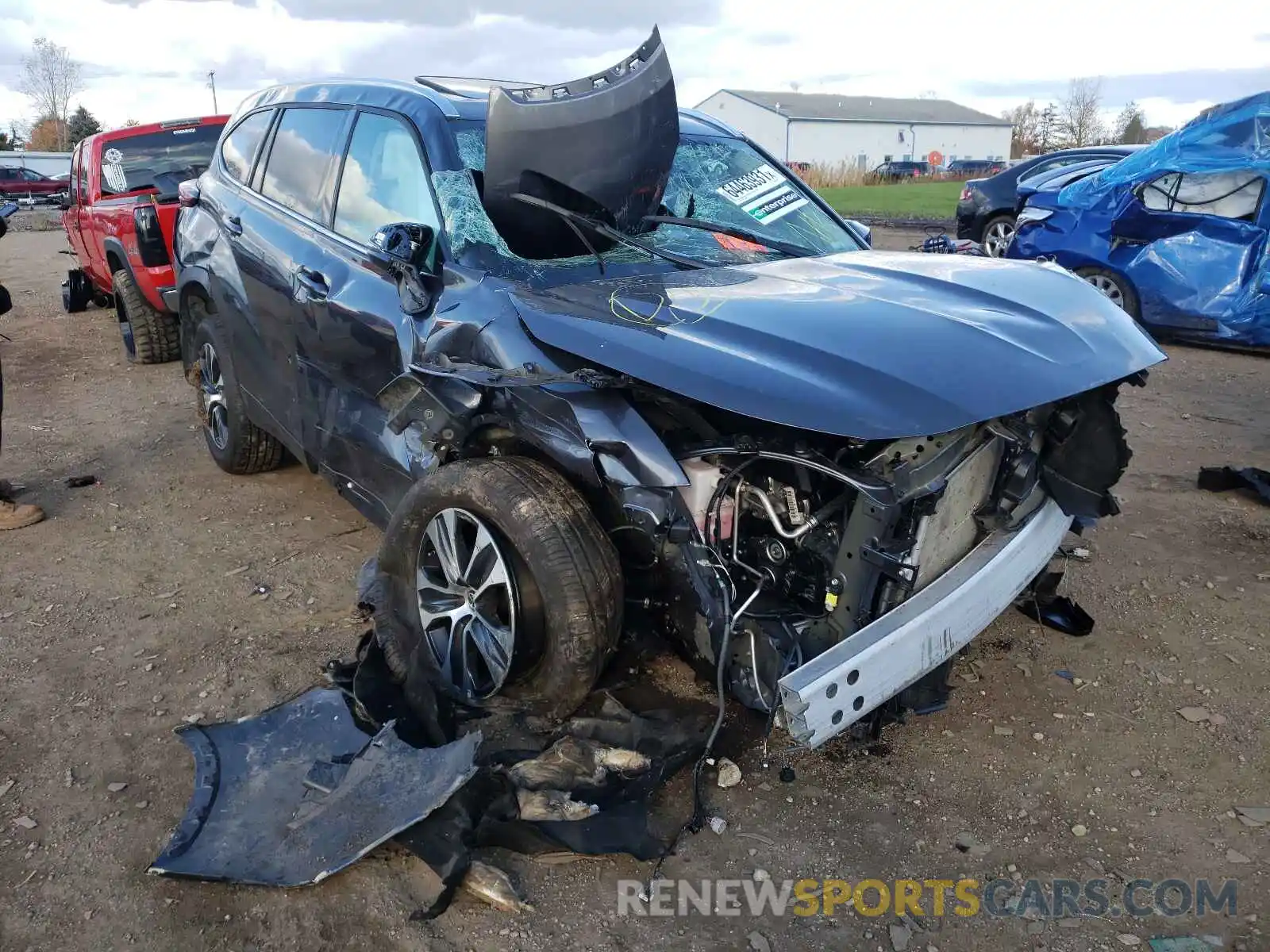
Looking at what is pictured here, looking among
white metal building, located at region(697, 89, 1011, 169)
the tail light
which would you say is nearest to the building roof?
white metal building, located at region(697, 89, 1011, 169)

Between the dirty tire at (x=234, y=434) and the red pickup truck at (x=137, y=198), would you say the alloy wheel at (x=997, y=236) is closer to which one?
the red pickup truck at (x=137, y=198)

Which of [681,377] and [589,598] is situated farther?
[589,598]

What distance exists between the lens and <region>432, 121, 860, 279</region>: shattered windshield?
316cm

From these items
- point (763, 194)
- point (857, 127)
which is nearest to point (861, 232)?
point (763, 194)

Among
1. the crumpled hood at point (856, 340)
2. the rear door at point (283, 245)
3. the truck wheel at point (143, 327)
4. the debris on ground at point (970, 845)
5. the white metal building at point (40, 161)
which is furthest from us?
the white metal building at point (40, 161)

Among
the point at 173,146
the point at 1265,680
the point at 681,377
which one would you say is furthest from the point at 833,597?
the point at 173,146

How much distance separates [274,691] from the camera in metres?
3.30

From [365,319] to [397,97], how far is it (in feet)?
3.00

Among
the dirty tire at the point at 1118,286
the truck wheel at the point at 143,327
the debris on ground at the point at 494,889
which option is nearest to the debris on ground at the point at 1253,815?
the debris on ground at the point at 494,889

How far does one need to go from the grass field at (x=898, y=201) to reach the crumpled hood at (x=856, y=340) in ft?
56.4

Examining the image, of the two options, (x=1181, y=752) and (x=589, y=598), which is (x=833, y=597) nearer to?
(x=589, y=598)

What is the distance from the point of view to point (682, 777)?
284 centimetres

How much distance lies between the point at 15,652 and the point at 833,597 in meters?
3.10

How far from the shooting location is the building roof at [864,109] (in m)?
72.8
